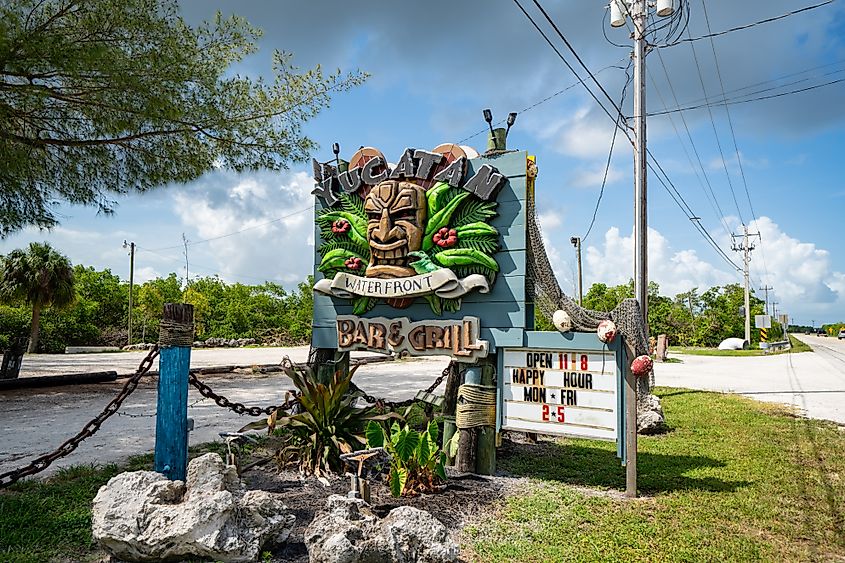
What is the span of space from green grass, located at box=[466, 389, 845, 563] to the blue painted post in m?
2.32

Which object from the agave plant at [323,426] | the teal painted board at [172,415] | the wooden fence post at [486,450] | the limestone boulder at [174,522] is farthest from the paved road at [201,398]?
the wooden fence post at [486,450]

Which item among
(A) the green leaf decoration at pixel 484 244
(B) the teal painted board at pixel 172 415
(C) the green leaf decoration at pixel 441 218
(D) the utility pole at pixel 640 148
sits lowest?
(B) the teal painted board at pixel 172 415

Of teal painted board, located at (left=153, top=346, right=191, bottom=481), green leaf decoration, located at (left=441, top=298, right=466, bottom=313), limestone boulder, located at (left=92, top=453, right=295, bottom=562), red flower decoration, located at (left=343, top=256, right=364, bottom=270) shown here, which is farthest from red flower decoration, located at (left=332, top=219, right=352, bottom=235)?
limestone boulder, located at (left=92, top=453, right=295, bottom=562)

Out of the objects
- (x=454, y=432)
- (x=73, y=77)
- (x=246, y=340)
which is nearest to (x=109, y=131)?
(x=73, y=77)

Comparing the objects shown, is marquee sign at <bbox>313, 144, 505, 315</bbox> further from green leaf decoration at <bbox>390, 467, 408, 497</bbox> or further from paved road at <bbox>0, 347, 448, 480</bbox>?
paved road at <bbox>0, 347, 448, 480</bbox>

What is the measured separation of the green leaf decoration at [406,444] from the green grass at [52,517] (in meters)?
2.25

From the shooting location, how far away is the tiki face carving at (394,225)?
19.1ft

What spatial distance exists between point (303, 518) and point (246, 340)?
32178 millimetres

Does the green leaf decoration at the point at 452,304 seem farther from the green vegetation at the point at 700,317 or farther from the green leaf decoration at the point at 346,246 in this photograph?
the green vegetation at the point at 700,317

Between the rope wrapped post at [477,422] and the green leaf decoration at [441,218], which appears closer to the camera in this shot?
the rope wrapped post at [477,422]

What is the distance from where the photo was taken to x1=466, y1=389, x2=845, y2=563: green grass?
3.82 m

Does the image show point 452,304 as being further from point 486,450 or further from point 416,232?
point 486,450

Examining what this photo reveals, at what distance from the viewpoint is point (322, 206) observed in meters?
6.73

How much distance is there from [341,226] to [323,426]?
221 cm
